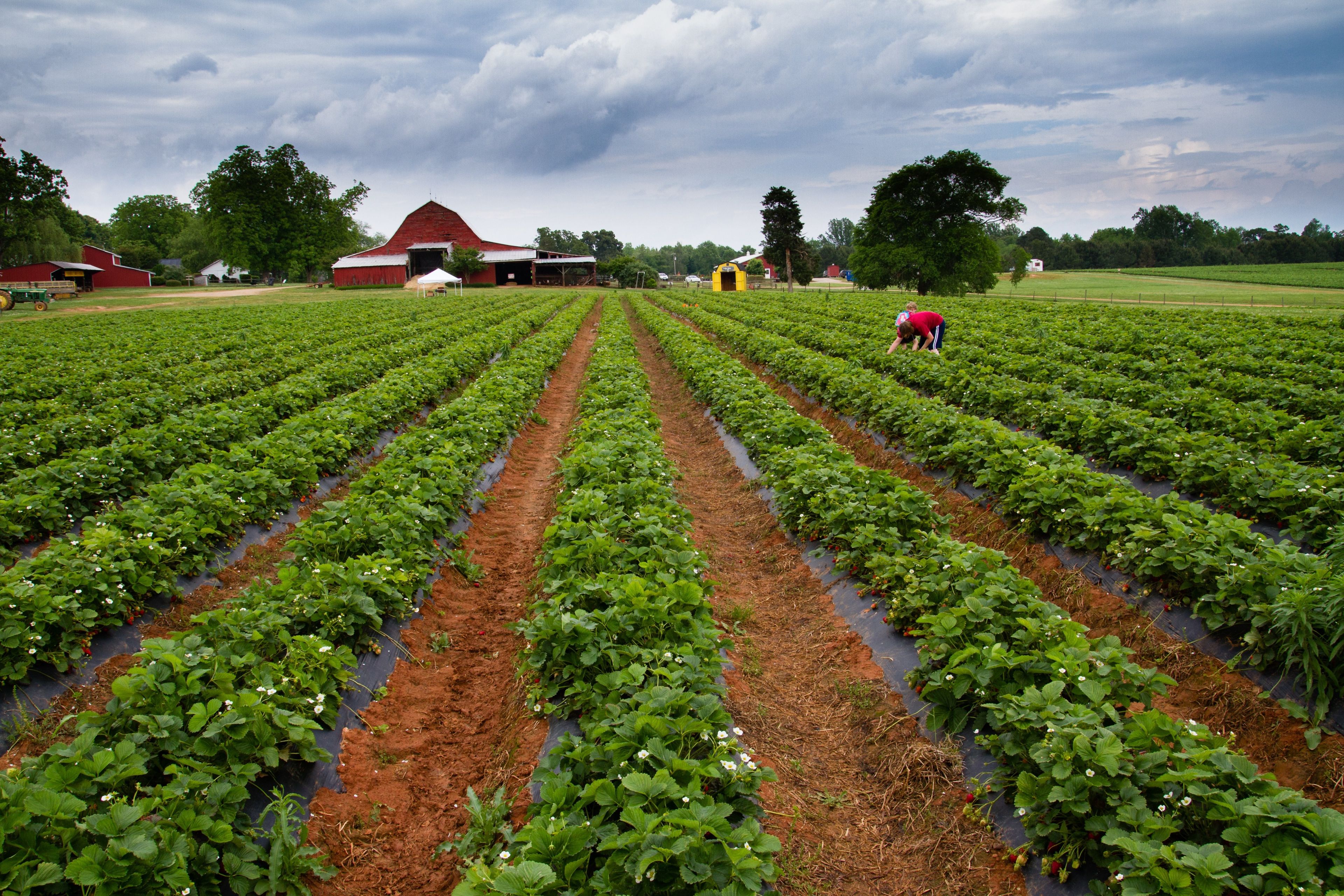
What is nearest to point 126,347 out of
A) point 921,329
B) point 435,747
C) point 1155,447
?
point 435,747

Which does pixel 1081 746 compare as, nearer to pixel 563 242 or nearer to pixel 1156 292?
pixel 1156 292

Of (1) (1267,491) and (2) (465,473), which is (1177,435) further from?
(2) (465,473)

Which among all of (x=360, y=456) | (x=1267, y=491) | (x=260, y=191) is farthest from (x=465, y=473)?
(x=260, y=191)

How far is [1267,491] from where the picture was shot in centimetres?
654

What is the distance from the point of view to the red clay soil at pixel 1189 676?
Answer: 13.4ft

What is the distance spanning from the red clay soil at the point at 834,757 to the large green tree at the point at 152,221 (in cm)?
13766

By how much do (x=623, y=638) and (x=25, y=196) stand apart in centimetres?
7254

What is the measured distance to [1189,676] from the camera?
5004 millimetres

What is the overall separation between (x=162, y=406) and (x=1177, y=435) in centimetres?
1586

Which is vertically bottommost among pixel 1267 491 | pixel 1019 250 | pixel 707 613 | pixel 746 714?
pixel 746 714

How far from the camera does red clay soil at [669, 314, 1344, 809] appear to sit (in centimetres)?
408

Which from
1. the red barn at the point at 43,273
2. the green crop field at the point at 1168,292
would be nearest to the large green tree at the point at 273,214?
the red barn at the point at 43,273

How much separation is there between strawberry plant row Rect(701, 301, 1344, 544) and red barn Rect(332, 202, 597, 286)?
69951 mm

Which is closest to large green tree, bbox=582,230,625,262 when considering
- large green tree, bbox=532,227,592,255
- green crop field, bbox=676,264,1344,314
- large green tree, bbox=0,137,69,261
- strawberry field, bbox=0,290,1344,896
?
large green tree, bbox=532,227,592,255
